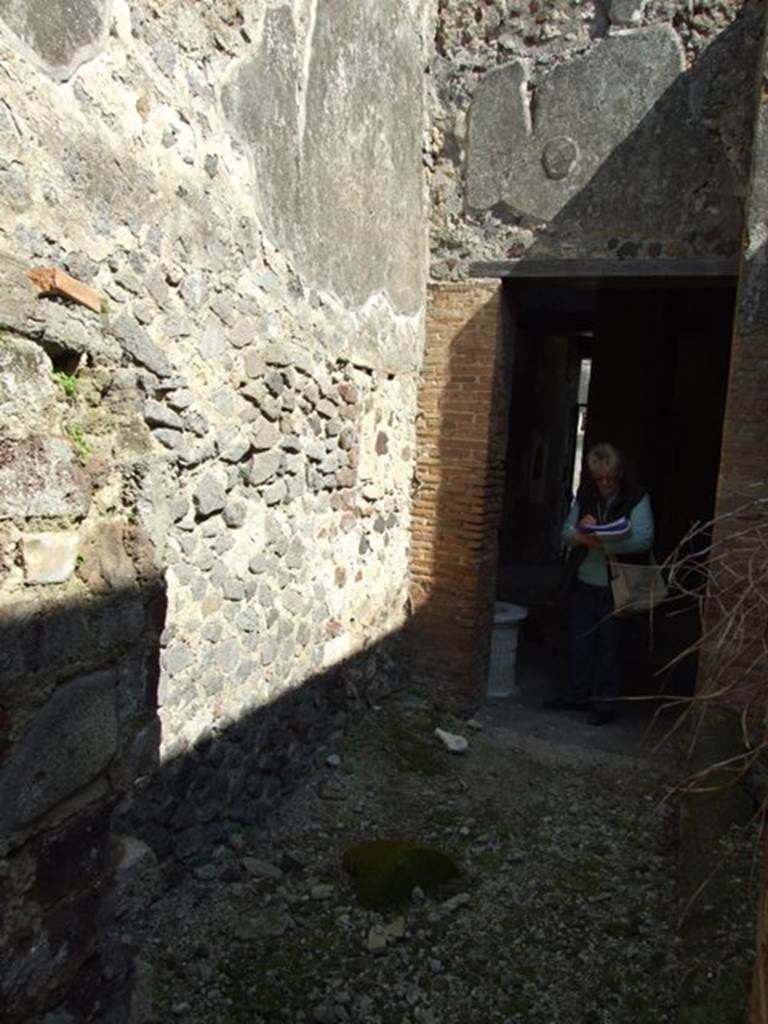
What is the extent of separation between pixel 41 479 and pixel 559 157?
13.9 ft

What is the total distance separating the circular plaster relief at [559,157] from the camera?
4.66 metres

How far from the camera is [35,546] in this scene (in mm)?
1299

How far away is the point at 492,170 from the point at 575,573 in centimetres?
261

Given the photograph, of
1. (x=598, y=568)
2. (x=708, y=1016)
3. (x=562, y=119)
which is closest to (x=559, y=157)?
(x=562, y=119)

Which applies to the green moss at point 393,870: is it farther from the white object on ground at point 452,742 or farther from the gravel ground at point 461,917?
the white object on ground at point 452,742

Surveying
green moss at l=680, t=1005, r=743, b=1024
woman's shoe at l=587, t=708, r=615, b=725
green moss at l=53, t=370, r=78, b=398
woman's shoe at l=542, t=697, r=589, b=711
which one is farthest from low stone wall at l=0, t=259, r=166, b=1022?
woman's shoe at l=542, t=697, r=589, b=711

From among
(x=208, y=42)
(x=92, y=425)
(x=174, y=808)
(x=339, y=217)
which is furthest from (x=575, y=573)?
(x=92, y=425)

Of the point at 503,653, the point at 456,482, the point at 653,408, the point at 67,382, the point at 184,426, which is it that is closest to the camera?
the point at 67,382

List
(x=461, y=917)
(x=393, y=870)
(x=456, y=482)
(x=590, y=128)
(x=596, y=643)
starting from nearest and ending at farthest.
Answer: (x=461, y=917), (x=393, y=870), (x=590, y=128), (x=456, y=482), (x=596, y=643)

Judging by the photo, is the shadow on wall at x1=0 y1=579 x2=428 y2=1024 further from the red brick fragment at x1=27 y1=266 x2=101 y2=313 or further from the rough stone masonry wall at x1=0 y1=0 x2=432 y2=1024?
the red brick fragment at x1=27 y1=266 x2=101 y2=313

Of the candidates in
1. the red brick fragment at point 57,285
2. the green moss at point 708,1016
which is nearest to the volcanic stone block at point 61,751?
the red brick fragment at point 57,285

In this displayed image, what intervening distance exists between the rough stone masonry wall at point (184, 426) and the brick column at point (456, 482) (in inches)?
6.3

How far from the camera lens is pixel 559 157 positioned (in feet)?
15.4

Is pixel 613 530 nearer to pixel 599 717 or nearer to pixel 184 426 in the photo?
pixel 599 717
